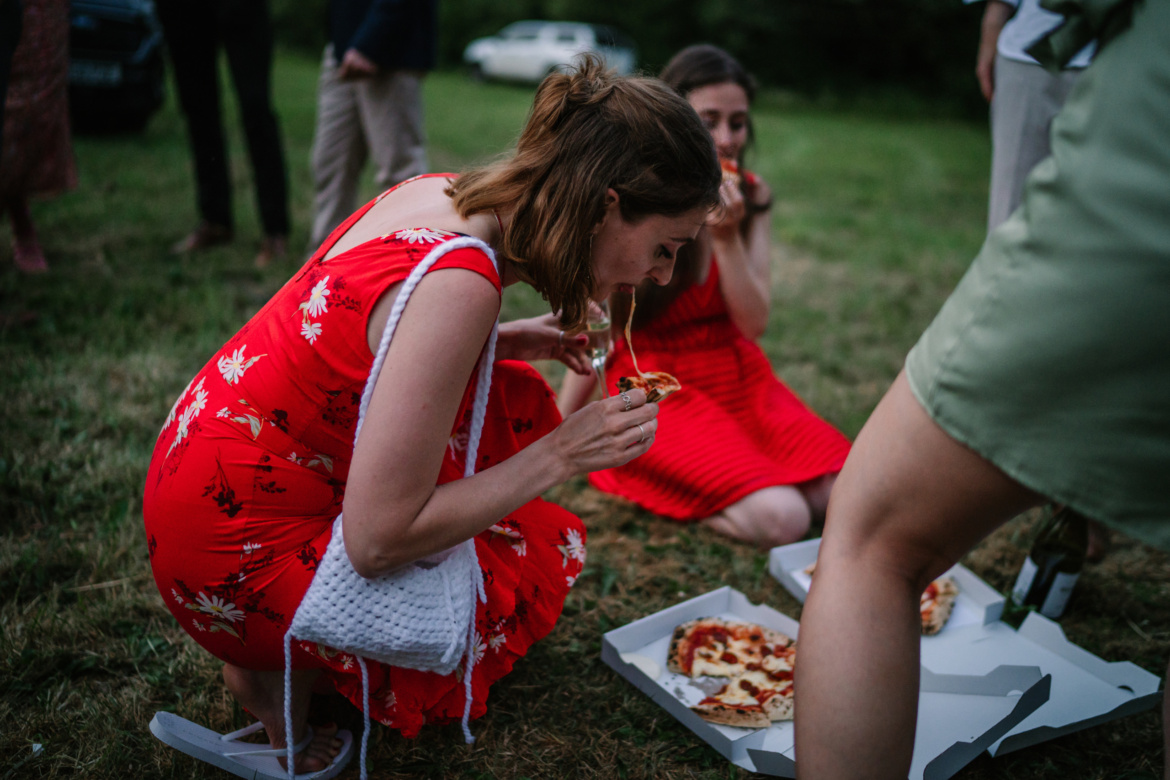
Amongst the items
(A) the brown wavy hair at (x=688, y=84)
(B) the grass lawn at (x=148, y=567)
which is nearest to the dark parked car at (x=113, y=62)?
(B) the grass lawn at (x=148, y=567)

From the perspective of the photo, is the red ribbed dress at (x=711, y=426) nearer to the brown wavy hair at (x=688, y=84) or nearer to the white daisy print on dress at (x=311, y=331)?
the brown wavy hair at (x=688, y=84)

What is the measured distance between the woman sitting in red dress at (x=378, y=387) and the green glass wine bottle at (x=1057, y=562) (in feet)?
4.25

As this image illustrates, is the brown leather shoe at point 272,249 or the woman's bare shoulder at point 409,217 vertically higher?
the woman's bare shoulder at point 409,217

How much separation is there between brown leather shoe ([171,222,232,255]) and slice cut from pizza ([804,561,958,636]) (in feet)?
12.9

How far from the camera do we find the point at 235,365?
4.87 feet

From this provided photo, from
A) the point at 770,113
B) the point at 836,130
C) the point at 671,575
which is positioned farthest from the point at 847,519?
the point at 770,113

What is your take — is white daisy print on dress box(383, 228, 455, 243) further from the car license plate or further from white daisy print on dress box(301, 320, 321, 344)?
the car license plate

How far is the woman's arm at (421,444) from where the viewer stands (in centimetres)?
125

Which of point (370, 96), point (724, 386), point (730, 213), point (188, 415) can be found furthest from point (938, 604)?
point (370, 96)

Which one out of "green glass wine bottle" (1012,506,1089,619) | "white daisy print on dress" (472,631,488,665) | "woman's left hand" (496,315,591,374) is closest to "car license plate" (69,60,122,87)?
"woman's left hand" (496,315,591,374)

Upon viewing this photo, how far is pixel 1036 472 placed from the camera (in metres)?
0.94

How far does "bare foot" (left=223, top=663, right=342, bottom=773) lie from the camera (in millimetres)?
1564

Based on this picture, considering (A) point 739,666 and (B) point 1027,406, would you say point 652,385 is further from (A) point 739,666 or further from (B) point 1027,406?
(B) point 1027,406

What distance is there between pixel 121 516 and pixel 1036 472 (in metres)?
2.28
